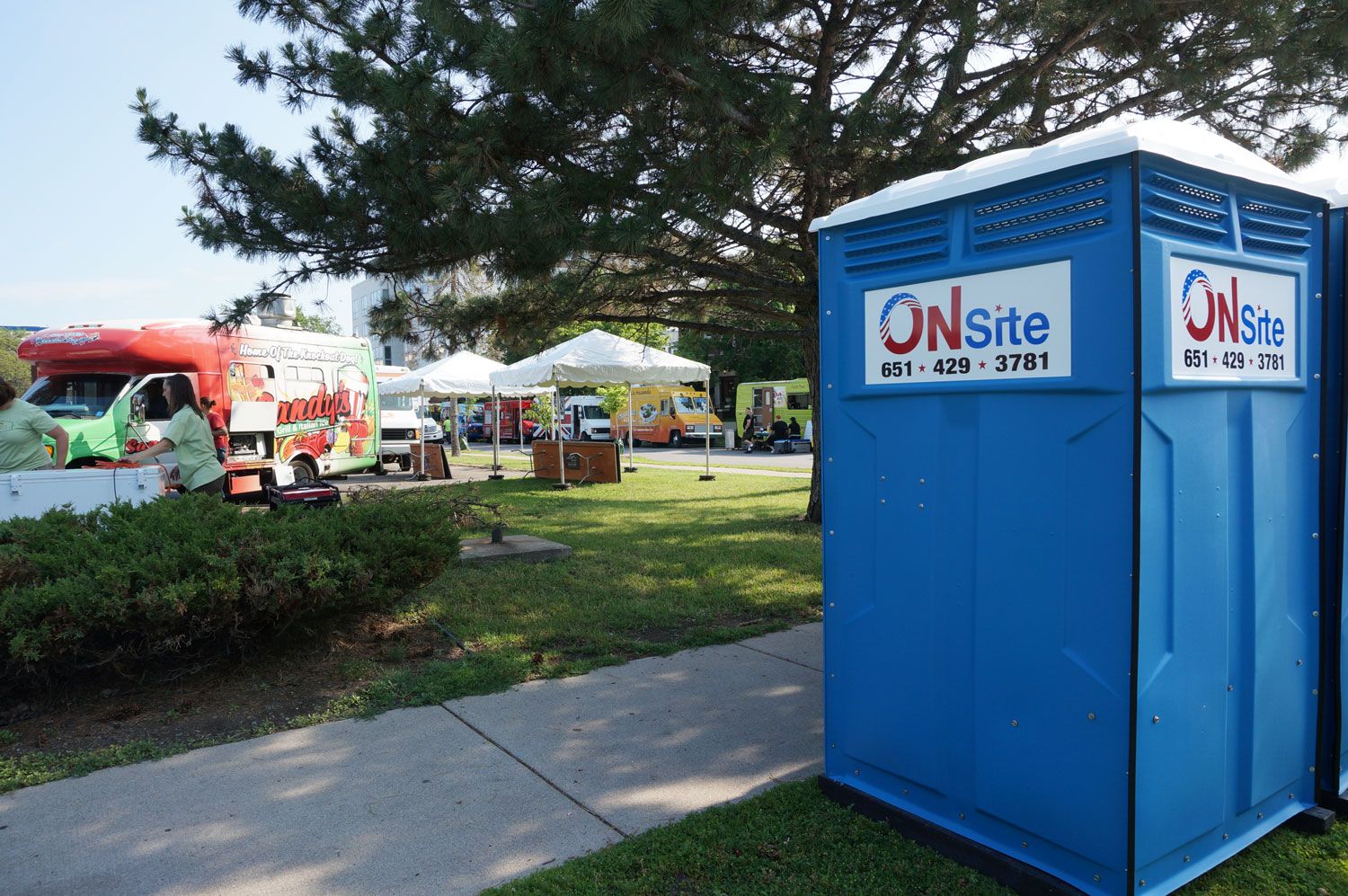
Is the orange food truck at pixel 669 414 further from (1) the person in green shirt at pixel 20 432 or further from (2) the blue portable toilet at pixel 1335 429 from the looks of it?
(2) the blue portable toilet at pixel 1335 429

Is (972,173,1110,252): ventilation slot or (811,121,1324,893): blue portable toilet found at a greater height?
(972,173,1110,252): ventilation slot

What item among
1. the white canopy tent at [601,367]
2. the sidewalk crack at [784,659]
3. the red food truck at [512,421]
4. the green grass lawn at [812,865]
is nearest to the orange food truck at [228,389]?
the white canopy tent at [601,367]

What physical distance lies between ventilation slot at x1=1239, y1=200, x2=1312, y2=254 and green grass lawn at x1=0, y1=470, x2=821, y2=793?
387 centimetres

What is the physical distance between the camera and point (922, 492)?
311 centimetres

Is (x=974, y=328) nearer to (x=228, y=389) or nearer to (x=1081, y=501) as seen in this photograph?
(x=1081, y=501)

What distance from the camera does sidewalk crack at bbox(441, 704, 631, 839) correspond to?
336cm

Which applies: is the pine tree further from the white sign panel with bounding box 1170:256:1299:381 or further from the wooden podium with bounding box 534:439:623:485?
the wooden podium with bounding box 534:439:623:485

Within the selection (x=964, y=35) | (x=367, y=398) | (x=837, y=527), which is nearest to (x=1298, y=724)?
(x=837, y=527)

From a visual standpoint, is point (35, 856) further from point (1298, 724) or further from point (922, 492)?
point (1298, 724)

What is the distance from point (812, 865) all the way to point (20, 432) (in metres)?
6.27

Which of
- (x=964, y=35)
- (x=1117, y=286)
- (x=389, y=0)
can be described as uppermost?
(x=389, y=0)

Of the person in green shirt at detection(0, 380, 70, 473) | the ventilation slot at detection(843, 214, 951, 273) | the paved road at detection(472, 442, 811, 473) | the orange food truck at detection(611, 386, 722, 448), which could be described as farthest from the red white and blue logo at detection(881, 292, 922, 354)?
the orange food truck at detection(611, 386, 722, 448)

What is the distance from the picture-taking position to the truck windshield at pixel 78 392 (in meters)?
12.8

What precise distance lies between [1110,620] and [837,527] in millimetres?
1045
